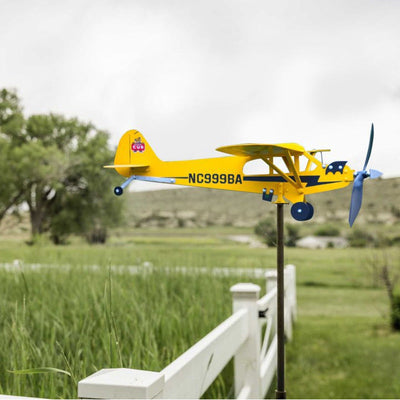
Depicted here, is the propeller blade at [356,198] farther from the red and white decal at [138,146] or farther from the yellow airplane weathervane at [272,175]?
the red and white decal at [138,146]

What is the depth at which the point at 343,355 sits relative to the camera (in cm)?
531

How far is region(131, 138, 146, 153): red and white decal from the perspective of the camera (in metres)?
1.16

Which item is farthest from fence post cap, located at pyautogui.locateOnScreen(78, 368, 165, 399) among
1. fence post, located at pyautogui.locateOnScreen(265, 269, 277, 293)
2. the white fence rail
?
fence post, located at pyautogui.locateOnScreen(265, 269, 277, 293)

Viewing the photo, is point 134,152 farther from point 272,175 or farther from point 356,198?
point 356,198

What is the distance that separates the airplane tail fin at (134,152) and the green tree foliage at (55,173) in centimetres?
1672

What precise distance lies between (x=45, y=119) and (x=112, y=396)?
20583 mm

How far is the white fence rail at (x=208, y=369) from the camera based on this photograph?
3.56 ft

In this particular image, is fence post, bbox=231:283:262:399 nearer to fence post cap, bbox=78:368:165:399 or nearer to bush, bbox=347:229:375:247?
fence post cap, bbox=78:368:165:399

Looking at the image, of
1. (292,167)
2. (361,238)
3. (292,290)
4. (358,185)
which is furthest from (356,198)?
(361,238)

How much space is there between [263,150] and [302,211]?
161 mm

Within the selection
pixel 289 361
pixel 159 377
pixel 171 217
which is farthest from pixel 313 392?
pixel 171 217

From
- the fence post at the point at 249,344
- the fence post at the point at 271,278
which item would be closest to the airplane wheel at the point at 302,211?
the fence post at the point at 249,344

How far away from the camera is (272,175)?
1.03m

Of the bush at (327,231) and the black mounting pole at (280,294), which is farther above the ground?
the black mounting pole at (280,294)
